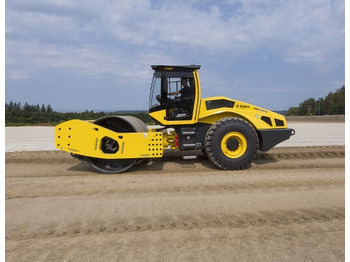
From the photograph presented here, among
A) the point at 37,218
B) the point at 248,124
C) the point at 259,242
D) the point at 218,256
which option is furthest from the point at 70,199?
the point at 248,124

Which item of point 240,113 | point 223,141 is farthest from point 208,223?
point 240,113

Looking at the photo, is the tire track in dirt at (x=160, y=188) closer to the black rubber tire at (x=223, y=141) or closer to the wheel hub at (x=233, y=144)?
the black rubber tire at (x=223, y=141)

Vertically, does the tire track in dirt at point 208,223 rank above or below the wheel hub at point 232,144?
below

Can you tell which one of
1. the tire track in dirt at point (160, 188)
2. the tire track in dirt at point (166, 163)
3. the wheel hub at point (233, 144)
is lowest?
the tire track in dirt at point (160, 188)

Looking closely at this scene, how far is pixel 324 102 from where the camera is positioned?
188 feet

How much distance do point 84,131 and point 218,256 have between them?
14.5 ft

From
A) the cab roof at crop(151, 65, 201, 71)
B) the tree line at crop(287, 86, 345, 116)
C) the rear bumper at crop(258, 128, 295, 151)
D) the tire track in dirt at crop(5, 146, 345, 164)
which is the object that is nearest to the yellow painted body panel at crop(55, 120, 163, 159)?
the tire track in dirt at crop(5, 146, 345, 164)

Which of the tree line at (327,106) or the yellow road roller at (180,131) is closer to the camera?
the yellow road roller at (180,131)

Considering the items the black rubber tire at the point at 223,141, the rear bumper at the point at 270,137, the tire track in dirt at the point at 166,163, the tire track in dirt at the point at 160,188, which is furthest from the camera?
the rear bumper at the point at 270,137

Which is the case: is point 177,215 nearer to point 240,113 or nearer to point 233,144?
point 233,144

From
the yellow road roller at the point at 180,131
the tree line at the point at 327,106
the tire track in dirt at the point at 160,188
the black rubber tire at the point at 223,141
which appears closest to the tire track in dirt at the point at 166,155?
the yellow road roller at the point at 180,131

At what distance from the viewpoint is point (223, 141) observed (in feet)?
21.8

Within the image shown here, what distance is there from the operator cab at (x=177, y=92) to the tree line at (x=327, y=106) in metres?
52.5

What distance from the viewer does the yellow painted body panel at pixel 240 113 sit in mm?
6910
